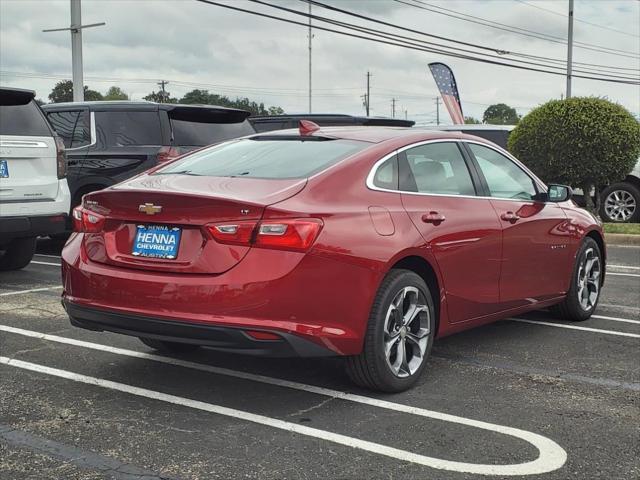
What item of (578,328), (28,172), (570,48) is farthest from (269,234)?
(570,48)

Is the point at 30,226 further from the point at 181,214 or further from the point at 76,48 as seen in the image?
the point at 76,48

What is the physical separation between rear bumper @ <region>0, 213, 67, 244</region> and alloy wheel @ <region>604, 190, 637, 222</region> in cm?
1057

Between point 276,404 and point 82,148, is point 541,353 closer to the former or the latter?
point 276,404

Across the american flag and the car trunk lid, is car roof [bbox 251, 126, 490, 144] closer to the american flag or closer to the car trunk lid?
the car trunk lid

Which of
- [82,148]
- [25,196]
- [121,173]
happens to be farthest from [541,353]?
[82,148]

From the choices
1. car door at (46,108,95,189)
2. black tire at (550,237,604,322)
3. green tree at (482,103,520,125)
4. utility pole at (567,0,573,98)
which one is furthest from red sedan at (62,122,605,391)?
green tree at (482,103,520,125)

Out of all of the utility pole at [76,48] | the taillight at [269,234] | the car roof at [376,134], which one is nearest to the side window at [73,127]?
the car roof at [376,134]

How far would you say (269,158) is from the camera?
454 cm

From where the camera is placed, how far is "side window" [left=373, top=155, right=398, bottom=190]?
432 centimetres

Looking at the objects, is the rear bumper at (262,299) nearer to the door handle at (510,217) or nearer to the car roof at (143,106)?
the door handle at (510,217)

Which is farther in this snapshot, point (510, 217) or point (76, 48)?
point (76, 48)

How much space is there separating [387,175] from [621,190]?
1125 centimetres

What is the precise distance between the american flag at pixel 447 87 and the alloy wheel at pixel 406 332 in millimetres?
26026

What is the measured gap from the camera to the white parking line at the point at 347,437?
3252mm
